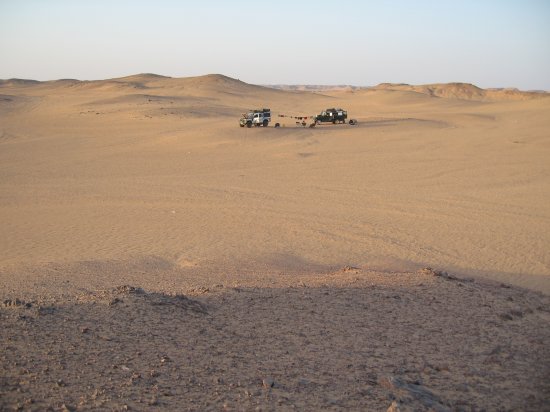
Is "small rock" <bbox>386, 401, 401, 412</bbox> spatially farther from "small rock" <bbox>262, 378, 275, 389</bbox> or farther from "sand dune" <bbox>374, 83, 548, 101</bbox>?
"sand dune" <bbox>374, 83, 548, 101</bbox>

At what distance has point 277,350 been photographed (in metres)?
6.47

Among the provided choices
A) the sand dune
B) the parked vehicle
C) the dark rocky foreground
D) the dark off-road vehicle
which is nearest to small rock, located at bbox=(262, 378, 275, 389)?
the dark rocky foreground

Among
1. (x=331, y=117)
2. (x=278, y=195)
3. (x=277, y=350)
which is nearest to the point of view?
(x=277, y=350)

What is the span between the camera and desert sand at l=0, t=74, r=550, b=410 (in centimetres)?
563

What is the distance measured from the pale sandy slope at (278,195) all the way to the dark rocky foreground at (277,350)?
128 inches

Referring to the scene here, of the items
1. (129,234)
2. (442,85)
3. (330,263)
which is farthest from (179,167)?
(442,85)

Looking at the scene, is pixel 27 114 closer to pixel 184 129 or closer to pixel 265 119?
pixel 184 129

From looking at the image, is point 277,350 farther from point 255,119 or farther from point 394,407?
point 255,119

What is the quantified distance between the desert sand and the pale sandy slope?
99 mm

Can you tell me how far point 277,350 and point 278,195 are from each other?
44.7ft

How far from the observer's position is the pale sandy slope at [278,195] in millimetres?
12891

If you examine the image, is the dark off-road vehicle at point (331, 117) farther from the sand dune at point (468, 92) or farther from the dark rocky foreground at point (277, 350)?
the sand dune at point (468, 92)

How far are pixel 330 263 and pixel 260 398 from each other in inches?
276

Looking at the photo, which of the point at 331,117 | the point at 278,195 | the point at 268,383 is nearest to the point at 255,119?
the point at 331,117
